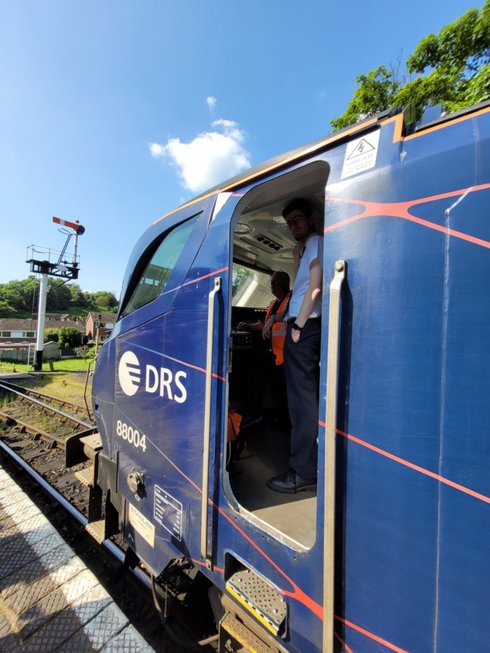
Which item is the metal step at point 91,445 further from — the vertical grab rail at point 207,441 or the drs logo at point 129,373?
the vertical grab rail at point 207,441

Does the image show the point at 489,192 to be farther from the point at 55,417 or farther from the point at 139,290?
the point at 55,417

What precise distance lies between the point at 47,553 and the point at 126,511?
1638mm

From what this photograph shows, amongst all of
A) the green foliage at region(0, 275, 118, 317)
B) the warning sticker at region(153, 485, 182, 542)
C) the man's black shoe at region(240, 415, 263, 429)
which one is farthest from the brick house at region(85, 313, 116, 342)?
the green foliage at region(0, 275, 118, 317)

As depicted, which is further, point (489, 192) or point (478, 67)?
point (478, 67)

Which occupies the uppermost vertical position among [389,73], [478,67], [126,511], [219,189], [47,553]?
[389,73]

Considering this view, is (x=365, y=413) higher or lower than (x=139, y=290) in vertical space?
lower

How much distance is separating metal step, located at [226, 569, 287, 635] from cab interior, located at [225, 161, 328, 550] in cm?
25

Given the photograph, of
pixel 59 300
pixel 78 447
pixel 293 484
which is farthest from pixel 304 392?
pixel 59 300

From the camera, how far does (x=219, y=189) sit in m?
2.06

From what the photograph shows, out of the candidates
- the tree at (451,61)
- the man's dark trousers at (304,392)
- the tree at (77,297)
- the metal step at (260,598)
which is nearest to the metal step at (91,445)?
the metal step at (260,598)

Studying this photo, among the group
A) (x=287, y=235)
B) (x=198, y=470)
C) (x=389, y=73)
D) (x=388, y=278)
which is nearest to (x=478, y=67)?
(x=389, y=73)

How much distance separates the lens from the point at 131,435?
253cm

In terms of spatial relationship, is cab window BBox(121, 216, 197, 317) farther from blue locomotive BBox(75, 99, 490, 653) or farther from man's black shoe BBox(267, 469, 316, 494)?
man's black shoe BBox(267, 469, 316, 494)

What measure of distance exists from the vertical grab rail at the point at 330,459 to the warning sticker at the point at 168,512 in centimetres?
107
